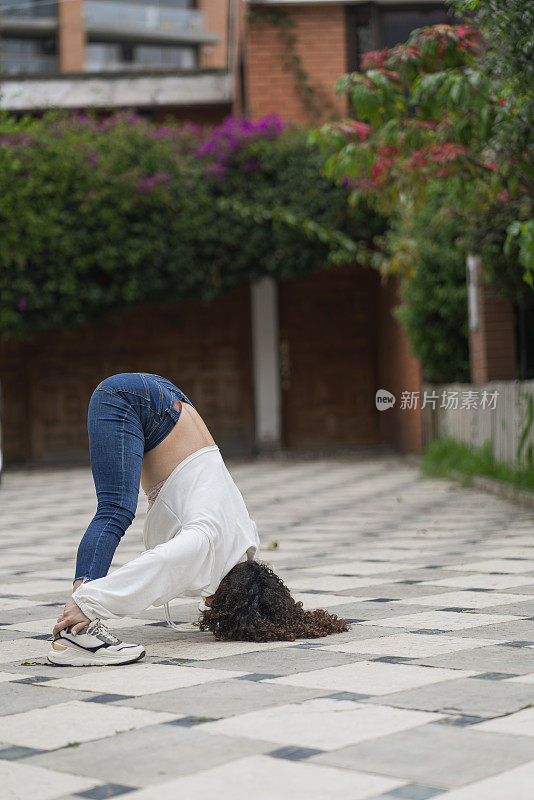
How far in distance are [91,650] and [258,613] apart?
2.07ft

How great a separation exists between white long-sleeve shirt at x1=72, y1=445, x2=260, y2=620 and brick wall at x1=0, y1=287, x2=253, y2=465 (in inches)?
513

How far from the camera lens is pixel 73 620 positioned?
3900 millimetres

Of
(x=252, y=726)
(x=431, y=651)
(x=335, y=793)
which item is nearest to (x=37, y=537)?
(x=431, y=651)

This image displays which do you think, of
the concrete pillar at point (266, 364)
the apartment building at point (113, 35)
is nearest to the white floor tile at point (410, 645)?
the concrete pillar at point (266, 364)

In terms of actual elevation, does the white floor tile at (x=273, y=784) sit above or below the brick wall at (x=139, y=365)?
below

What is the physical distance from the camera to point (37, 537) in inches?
328

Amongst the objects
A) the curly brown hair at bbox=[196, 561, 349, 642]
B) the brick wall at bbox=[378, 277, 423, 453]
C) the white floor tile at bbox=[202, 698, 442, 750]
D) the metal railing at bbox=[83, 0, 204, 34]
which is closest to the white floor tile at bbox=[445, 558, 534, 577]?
the curly brown hair at bbox=[196, 561, 349, 642]

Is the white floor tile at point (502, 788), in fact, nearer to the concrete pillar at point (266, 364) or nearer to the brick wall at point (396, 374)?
the brick wall at point (396, 374)

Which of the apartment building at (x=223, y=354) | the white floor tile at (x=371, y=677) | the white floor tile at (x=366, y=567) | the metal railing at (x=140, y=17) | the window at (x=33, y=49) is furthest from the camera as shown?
the metal railing at (x=140, y=17)

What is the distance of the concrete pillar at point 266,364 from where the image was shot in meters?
17.1

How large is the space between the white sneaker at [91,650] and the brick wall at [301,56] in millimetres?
12894

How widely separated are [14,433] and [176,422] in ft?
44.5

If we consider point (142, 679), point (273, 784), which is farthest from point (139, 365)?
point (273, 784)

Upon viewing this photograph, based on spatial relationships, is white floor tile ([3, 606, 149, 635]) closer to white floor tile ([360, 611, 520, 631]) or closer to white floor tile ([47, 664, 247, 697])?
white floor tile ([47, 664, 247, 697])
